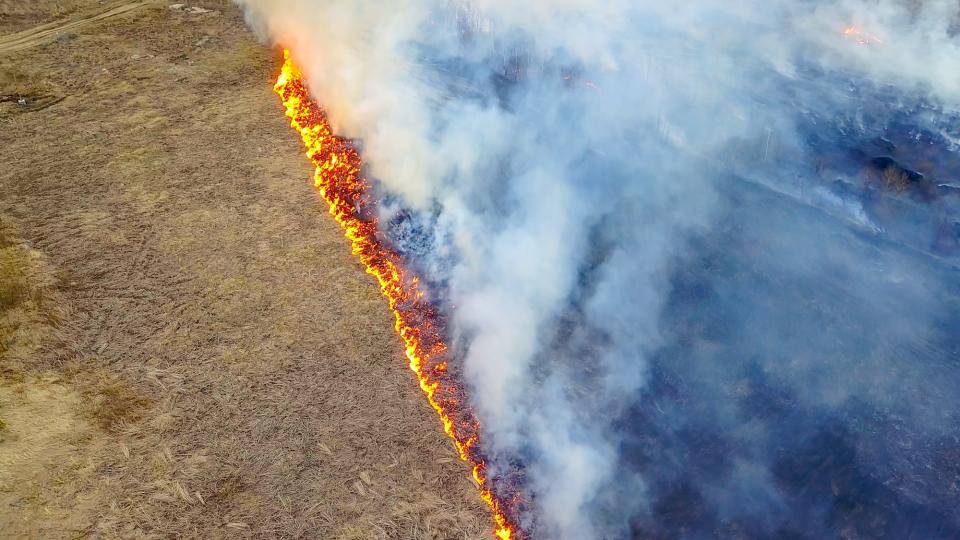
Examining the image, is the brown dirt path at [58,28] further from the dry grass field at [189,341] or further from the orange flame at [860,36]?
Result: the orange flame at [860,36]

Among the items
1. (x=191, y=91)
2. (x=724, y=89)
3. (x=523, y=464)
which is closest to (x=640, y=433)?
(x=523, y=464)

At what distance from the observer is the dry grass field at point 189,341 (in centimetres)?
890

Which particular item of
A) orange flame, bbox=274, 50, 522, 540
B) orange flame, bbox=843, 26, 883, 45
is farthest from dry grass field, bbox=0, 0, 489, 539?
orange flame, bbox=843, 26, 883, 45

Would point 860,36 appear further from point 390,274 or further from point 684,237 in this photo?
point 390,274

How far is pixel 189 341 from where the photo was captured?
1062cm

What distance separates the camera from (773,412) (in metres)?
9.82

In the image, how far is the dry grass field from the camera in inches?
350

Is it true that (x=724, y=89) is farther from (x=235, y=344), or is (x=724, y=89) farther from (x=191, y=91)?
(x=191, y=91)

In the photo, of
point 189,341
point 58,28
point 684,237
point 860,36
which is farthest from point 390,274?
point 58,28

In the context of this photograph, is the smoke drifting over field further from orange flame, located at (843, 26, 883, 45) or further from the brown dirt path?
the brown dirt path

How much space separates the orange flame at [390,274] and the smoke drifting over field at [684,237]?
289 millimetres

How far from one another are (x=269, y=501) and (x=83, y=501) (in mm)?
2289

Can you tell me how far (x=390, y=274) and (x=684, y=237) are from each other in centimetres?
496

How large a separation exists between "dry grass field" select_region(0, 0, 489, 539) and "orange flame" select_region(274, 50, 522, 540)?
224mm
